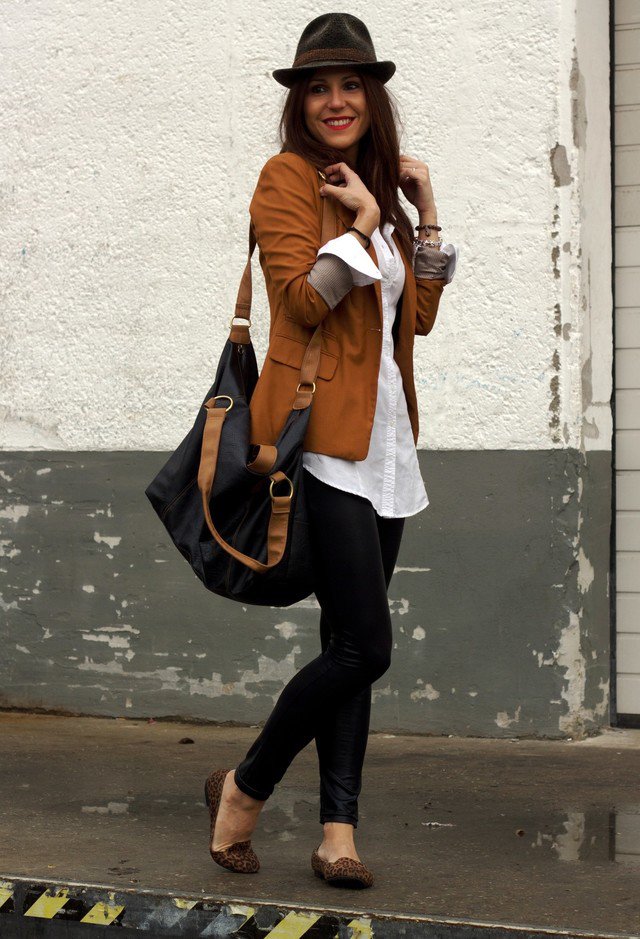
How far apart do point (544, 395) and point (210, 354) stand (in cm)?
150

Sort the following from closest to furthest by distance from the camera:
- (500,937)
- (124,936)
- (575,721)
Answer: (500,937), (124,936), (575,721)

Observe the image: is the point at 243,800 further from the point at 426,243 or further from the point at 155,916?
the point at 426,243

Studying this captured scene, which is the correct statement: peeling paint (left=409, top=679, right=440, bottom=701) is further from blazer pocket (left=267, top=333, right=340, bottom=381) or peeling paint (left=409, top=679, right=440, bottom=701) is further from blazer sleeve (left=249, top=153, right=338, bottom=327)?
blazer sleeve (left=249, top=153, right=338, bottom=327)

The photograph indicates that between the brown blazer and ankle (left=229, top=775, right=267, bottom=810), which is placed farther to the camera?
ankle (left=229, top=775, right=267, bottom=810)

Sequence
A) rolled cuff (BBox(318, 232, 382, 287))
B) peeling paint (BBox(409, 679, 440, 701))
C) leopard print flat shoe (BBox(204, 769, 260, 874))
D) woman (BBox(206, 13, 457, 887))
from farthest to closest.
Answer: peeling paint (BBox(409, 679, 440, 701)) → leopard print flat shoe (BBox(204, 769, 260, 874)) → woman (BBox(206, 13, 457, 887)) → rolled cuff (BBox(318, 232, 382, 287))

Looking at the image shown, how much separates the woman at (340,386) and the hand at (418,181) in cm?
1

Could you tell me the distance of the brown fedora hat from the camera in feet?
10.6

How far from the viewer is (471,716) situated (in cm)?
529

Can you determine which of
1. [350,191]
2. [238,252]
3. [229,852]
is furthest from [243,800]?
[238,252]

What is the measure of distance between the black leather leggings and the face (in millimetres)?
891

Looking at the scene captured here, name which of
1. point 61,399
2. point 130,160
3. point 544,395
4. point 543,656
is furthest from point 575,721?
point 130,160

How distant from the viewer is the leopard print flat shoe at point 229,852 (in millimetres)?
3447

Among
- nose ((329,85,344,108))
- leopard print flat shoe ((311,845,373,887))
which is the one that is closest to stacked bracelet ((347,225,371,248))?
nose ((329,85,344,108))

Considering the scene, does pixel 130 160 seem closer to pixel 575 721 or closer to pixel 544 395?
pixel 544 395
